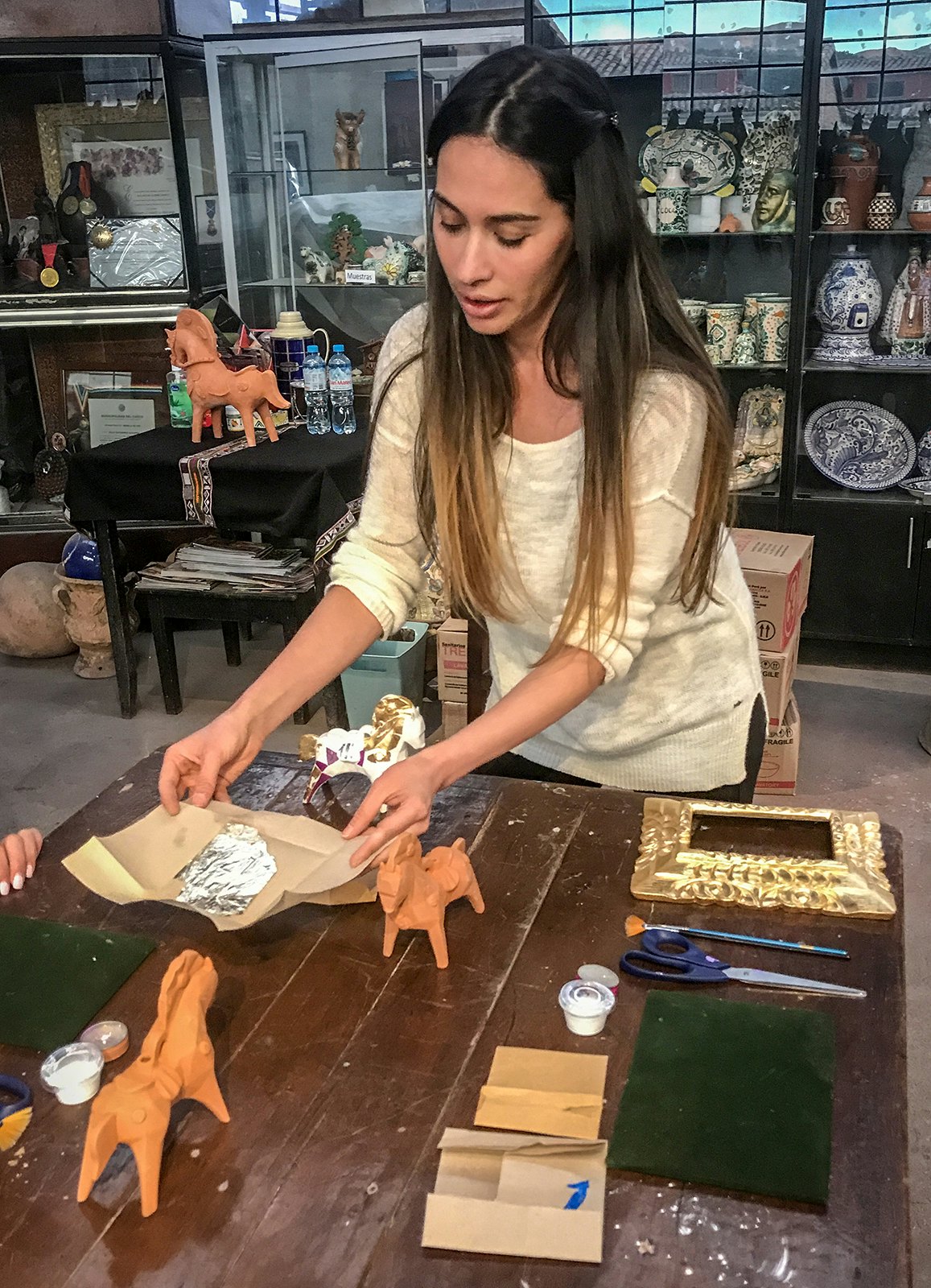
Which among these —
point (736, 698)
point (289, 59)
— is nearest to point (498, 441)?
point (736, 698)

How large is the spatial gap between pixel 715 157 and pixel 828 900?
3.08 metres

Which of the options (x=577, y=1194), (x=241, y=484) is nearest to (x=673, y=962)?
(x=577, y=1194)

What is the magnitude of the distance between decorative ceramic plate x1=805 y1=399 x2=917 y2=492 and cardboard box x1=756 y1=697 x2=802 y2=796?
1.17 metres

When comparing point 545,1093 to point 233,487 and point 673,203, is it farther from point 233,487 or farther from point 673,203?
point 673,203

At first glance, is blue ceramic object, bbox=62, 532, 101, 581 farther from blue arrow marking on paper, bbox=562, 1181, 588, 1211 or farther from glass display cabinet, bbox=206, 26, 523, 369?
blue arrow marking on paper, bbox=562, 1181, 588, 1211

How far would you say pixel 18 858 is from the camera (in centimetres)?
136

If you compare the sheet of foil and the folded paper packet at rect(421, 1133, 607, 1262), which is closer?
the folded paper packet at rect(421, 1133, 607, 1262)

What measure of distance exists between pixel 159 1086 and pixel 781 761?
225 centimetres

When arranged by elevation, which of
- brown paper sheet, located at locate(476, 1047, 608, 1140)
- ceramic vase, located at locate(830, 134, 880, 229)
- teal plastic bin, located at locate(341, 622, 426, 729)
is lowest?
teal plastic bin, located at locate(341, 622, 426, 729)

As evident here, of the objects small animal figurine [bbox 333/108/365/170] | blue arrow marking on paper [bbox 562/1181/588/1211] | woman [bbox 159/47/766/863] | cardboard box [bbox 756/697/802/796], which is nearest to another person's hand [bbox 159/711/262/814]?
woman [bbox 159/47/766/863]

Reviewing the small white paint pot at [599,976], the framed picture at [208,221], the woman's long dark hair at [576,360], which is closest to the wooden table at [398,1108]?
the small white paint pot at [599,976]

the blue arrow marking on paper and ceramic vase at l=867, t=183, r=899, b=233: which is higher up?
ceramic vase at l=867, t=183, r=899, b=233

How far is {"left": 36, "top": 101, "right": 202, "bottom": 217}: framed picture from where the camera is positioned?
391 centimetres

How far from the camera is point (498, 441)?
1501 mm
